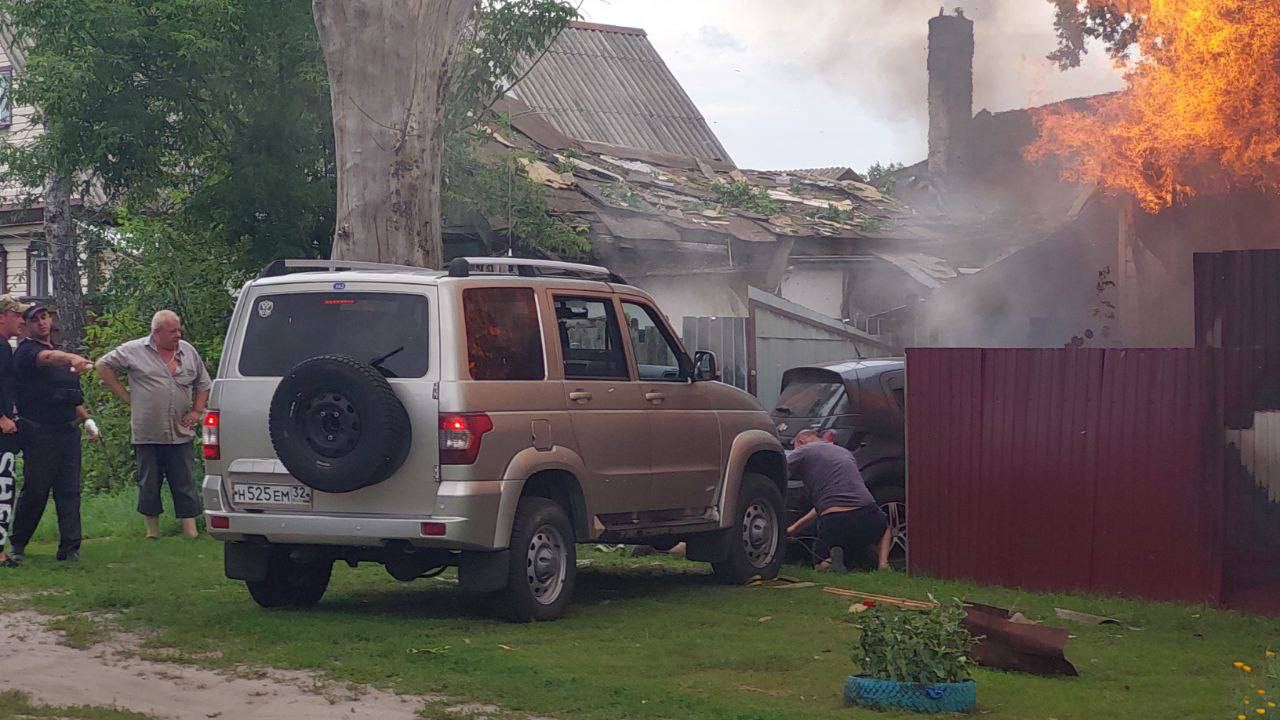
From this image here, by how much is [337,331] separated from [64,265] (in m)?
18.4

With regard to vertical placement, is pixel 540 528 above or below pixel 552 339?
below

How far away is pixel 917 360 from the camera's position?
1250 centimetres

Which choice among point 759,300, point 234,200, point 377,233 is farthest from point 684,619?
point 234,200

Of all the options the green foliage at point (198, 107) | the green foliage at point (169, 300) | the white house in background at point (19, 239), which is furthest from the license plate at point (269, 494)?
the white house in background at point (19, 239)

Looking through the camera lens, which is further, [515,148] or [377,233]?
[515,148]

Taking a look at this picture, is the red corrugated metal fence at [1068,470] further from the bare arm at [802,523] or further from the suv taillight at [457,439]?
the suv taillight at [457,439]

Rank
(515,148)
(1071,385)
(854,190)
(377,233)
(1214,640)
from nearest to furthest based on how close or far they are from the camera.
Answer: (1214,640)
(1071,385)
(377,233)
(515,148)
(854,190)

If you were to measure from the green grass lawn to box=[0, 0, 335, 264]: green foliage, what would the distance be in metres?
6.03

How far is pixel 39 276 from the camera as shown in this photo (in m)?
35.1

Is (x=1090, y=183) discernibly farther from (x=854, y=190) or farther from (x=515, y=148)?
(x=854, y=190)

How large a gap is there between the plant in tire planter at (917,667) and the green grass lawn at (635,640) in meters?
0.17

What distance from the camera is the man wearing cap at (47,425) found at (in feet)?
40.5

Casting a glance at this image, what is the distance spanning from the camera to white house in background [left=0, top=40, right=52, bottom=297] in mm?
34031

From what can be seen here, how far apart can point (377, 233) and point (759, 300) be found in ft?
18.8
